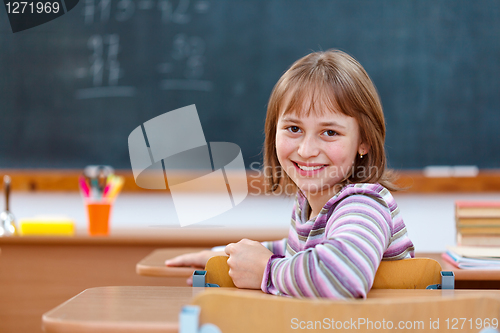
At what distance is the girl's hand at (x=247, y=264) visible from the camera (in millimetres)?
784

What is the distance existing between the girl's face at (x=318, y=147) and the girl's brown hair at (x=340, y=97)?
18mm

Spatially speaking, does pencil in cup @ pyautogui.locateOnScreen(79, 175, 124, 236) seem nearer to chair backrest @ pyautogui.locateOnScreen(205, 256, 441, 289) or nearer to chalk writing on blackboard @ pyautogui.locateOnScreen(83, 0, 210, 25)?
chalk writing on blackboard @ pyautogui.locateOnScreen(83, 0, 210, 25)

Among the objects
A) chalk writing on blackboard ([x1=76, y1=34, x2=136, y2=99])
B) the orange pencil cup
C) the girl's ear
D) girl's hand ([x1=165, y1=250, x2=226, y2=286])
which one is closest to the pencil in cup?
the orange pencil cup

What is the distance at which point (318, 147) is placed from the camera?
0.91 metres

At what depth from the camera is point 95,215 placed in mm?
1757

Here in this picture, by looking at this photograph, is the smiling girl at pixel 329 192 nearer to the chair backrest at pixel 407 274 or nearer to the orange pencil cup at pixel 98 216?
the chair backrest at pixel 407 274

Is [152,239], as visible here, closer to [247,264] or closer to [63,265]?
[63,265]

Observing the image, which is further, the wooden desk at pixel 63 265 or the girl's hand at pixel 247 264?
the wooden desk at pixel 63 265

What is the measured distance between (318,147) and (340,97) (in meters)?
0.11

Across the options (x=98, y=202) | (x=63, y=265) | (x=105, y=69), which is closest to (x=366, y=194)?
(x=98, y=202)

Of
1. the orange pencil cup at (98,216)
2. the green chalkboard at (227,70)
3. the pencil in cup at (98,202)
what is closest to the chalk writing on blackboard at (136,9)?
the green chalkboard at (227,70)

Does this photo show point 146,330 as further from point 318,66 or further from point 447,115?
point 447,115

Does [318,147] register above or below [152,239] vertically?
above

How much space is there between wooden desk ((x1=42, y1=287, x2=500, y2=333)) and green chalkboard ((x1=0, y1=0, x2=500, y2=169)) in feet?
4.48
